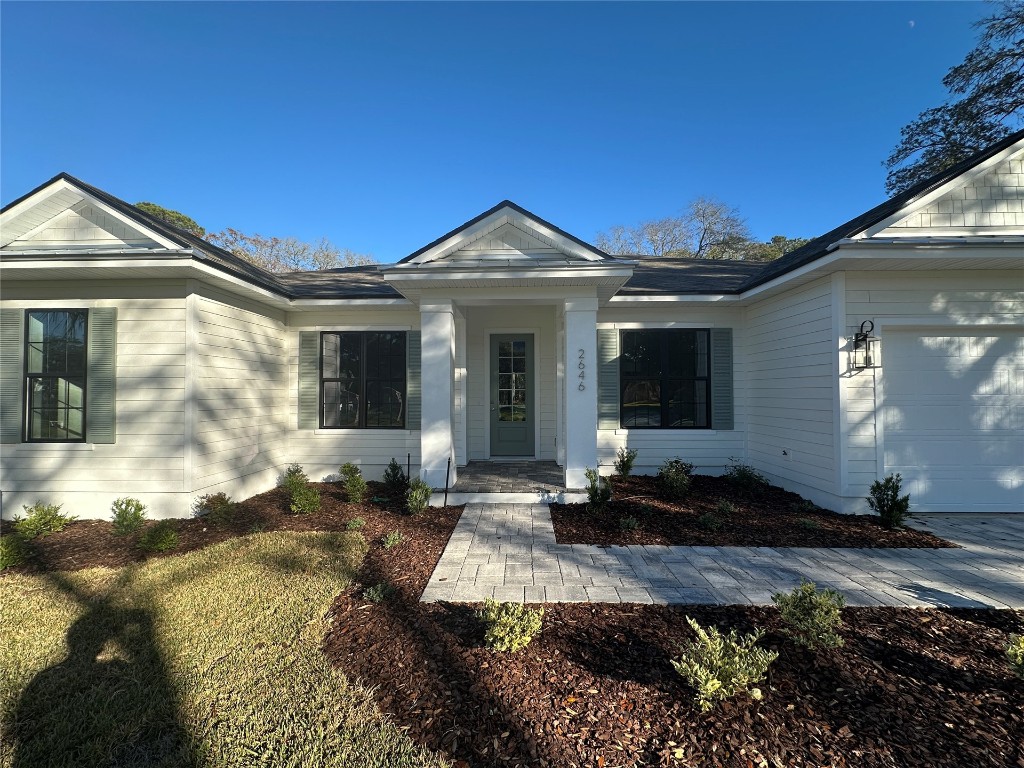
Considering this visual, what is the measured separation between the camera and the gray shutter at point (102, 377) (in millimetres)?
A: 5906

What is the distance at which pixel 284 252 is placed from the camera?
87.9 ft

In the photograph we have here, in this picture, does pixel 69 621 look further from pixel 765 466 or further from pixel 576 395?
pixel 765 466

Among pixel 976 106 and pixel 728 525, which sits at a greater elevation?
pixel 976 106

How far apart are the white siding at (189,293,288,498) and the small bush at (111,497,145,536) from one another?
0.63m

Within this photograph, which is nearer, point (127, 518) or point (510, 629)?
point (510, 629)

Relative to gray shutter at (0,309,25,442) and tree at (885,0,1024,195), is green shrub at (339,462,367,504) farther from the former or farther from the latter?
tree at (885,0,1024,195)

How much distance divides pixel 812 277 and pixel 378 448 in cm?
745

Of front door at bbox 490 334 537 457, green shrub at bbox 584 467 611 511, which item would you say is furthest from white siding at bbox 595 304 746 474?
green shrub at bbox 584 467 611 511

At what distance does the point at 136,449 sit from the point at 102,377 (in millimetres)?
1123

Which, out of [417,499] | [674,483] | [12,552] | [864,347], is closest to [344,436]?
[417,499]

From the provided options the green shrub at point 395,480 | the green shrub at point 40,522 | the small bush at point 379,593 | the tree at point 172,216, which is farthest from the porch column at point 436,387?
the tree at point 172,216

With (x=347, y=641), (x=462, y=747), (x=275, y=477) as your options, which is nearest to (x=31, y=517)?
(x=275, y=477)

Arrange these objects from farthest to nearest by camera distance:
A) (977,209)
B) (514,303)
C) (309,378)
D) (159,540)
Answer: (309,378) < (514,303) < (977,209) < (159,540)

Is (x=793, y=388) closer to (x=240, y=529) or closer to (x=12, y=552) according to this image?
(x=240, y=529)
